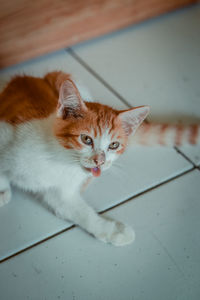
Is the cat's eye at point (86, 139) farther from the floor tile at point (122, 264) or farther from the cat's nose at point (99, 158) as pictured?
the floor tile at point (122, 264)

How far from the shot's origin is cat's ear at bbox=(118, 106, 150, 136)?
987mm

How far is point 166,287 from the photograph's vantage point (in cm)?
100

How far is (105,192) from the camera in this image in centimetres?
127

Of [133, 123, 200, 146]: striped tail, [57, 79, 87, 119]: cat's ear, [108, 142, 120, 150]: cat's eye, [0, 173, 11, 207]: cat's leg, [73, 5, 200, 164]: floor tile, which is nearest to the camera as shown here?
[57, 79, 87, 119]: cat's ear

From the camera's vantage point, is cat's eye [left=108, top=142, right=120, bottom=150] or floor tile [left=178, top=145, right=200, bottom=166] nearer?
cat's eye [left=108, top=142, right=120, bottom=150]

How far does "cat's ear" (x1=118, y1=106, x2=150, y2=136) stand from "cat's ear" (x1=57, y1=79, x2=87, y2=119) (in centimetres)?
14

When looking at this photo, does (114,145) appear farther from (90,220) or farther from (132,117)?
(90,220)

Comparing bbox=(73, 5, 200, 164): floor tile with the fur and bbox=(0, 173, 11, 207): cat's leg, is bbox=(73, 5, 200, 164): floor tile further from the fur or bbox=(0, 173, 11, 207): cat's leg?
bbox=(0, 173, 11, 207): cat's leg

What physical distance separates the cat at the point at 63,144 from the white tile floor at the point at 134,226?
0.06 m

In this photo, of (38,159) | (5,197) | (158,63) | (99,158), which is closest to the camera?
(99,158)

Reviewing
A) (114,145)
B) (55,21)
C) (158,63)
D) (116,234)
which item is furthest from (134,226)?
(55,21)

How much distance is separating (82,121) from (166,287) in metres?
0.61

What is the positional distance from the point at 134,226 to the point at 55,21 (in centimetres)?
129

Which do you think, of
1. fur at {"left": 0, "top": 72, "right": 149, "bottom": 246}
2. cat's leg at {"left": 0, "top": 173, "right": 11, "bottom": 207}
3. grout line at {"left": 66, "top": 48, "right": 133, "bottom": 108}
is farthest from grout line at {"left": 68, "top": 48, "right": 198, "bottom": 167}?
cat's leg at {"left": 0, "top": 173, "right": 11, "bottom": 207}
